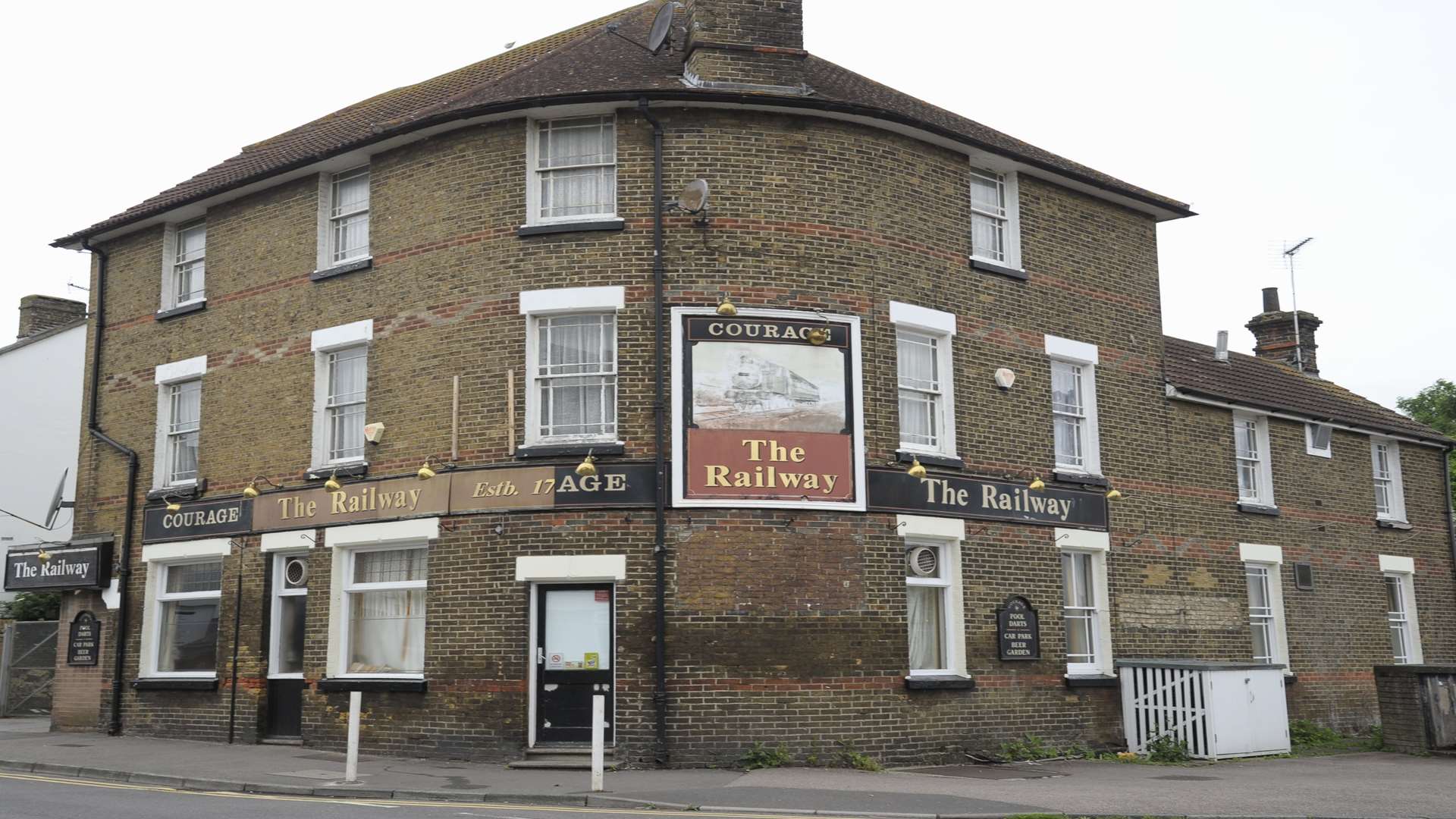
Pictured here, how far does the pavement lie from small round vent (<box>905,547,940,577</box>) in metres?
2.45

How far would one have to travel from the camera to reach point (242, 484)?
19344 mm

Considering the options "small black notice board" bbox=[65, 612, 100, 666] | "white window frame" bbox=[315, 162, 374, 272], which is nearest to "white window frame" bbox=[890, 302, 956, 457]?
"white window frame" bbox=[315, 162, 374, 272]

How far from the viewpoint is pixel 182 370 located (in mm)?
20422

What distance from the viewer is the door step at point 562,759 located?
15.3 meters

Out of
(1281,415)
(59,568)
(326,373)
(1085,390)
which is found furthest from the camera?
(1281,415)

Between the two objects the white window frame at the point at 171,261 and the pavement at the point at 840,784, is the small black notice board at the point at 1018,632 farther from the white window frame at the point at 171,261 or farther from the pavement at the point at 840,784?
the white window frame at the point at 171,261

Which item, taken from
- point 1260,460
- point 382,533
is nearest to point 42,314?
point 382,533

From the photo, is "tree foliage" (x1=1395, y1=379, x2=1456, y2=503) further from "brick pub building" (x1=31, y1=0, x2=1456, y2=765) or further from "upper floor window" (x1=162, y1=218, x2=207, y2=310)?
"upper floor window" (x1=162, y1=218, x2=207, y2=310)

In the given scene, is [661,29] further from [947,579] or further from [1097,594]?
[1097,594]

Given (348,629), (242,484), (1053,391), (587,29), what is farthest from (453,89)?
(1053,391)

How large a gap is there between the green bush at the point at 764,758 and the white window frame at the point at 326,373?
258 inches

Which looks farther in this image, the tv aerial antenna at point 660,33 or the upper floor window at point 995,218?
the upper floor window at point 995,218

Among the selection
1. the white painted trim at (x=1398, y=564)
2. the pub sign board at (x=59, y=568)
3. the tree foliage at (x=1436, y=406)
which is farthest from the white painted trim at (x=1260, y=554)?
the tree foliage at (x=1436, y=406)

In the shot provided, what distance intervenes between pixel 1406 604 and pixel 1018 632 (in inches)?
455
